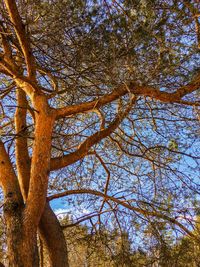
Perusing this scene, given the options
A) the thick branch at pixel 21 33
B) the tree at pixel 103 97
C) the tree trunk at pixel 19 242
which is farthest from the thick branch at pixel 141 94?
the tree trunk at pixel 19 242

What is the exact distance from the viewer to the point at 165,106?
4.30m

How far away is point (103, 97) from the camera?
3.65 metres

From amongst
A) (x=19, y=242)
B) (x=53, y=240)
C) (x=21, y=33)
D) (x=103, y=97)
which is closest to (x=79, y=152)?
(x=103, y=97)

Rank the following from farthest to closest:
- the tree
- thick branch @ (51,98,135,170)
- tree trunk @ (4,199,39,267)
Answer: thick branch @ (51,98,135,170)
the tree
tree trunk @ (4,199,39,267)

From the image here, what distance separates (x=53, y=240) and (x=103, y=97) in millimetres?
1614

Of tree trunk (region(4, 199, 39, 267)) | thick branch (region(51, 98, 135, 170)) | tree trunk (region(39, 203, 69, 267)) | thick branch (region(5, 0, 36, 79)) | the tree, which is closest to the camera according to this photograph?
tree trunk (region(4, 199, 39, 267))

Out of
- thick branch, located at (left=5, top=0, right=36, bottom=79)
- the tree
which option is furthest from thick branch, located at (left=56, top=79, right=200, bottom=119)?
thick branch, located at (left=5, top=0, right=36, bottom=79)

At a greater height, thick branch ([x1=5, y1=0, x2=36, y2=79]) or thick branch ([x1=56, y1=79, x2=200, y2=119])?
thick branch ([x1=5, y1=0, x2=36, y2=79])

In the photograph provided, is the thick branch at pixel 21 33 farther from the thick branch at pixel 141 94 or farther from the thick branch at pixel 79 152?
the thick branch at pixel 79 152

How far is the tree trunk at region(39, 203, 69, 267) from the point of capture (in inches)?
147

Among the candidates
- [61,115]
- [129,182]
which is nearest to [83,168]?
[129,182]

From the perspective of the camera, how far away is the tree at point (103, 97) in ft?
10.8

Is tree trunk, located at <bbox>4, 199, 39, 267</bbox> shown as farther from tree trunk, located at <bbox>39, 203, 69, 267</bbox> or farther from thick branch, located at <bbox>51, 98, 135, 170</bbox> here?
thick branch, located at <bbox>51, 98, 135, 170</bbox>

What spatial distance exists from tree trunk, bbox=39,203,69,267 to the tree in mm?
11
